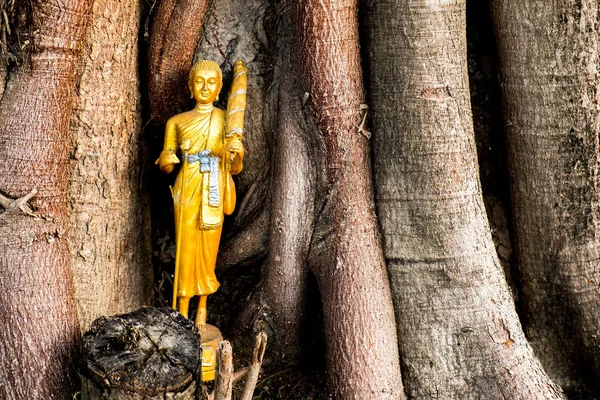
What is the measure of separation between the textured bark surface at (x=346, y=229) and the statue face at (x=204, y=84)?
53 cm

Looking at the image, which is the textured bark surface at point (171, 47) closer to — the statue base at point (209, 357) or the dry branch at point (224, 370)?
the statue base at point (209, 357)

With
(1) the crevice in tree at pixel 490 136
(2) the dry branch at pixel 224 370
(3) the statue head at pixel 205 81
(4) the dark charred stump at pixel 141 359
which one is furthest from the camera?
(1) the crevice in tree at pixel 490 136

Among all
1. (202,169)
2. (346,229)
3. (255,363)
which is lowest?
(255,363)

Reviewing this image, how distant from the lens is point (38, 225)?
4062 millimetres

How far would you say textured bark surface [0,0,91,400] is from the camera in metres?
3.98

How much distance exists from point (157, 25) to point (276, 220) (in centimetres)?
139

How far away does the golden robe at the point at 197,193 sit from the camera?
4371mm

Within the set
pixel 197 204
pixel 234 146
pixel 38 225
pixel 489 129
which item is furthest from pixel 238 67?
pixel 489 129

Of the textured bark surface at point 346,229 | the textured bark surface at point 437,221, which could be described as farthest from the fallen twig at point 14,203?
the textured bark surface at point 437,221

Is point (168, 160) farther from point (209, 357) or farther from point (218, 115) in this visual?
point (209, 357)

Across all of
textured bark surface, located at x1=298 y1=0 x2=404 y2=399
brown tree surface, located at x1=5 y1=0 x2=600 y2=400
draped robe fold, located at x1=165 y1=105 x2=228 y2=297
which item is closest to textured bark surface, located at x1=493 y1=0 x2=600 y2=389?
brown tree surface, located at x1=5 y1=0 x2=600 y2=400

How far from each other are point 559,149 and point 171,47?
242cm

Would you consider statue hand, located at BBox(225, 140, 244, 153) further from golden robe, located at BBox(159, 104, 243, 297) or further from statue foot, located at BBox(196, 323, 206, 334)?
statue foot, located at BBox(196, 323, 206, 334)

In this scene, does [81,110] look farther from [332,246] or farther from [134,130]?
[332,246]
